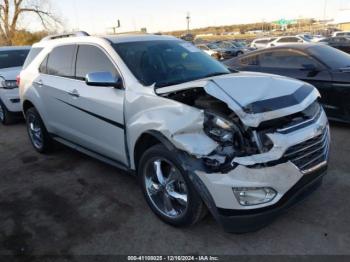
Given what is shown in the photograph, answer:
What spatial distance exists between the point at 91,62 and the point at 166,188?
1.87 meters

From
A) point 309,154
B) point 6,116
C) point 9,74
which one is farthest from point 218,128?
point 6,116

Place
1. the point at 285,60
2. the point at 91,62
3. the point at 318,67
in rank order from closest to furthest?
the point at 91,62 < the point at 318,67 < the point at 285,60

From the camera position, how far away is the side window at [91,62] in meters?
4.06

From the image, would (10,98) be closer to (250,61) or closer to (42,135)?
(42,135)

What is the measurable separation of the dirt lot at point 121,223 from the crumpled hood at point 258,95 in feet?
3.54

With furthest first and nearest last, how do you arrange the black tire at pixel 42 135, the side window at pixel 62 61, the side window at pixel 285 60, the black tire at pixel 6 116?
the black tire at pixel 6 116
the side window at pixel 285 60
the black tire at pixel 42 135
the side window at pixel 62 61

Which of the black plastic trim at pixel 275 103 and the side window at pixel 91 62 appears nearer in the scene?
the black plastic trim at pixel 275 103

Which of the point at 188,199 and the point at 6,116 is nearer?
the point at 188,199

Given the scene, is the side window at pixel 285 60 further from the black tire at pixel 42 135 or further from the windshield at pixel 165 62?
the black tire at pixel 42 135

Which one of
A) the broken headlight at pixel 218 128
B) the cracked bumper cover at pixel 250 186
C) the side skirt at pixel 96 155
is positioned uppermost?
the broken headlight at pixel 218 128

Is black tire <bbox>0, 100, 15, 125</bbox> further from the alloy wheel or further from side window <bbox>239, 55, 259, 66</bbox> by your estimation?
the alloy wheel

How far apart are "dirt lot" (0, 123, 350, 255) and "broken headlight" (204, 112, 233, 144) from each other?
95 cm

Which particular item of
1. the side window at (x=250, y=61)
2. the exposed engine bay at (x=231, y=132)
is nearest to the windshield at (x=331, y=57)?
the side window at (x=250, y=61)

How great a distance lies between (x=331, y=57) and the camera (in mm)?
6473
